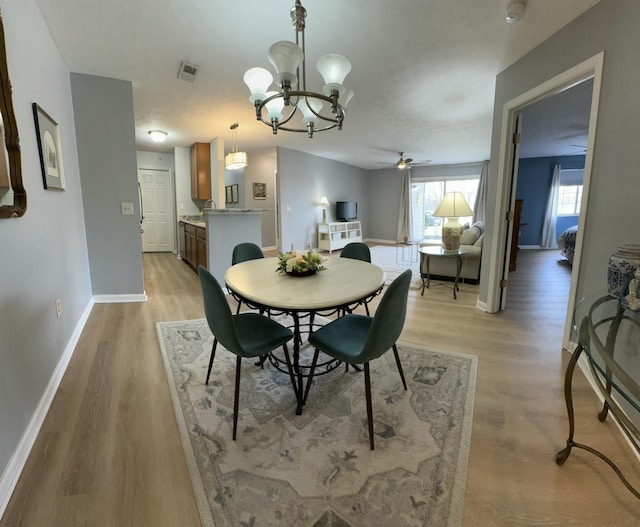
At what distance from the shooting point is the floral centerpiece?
192 centimetres

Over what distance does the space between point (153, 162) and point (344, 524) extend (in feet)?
24.0

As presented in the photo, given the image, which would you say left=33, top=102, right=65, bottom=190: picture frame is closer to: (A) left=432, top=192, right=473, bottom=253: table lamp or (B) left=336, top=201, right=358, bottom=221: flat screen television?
(A) left=432, top=192, right=473, bottom=253: table lamp

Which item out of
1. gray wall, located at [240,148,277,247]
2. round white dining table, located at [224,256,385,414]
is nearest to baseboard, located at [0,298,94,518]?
round white dining table, located at [224,256,385,414]

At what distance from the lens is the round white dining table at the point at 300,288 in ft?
4.77

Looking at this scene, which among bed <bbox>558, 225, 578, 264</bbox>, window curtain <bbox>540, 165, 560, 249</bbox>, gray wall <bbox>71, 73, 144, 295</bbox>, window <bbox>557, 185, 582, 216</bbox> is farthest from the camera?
window <bbox>557, 185, 582, 216</bbox>

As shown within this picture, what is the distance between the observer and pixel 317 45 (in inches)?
95.3

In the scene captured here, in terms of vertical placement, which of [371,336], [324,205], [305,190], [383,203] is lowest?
[371,336]

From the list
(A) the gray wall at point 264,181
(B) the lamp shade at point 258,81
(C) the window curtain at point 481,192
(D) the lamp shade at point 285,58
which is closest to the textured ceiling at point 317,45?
(B) the lamp shade at point 258,81

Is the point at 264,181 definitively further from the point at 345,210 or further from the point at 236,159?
the point at 236,159

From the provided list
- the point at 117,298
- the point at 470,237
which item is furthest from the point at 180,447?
the point at 470,237

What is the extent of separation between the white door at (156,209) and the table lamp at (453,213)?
572 centimetres

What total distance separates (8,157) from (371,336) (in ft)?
6.24

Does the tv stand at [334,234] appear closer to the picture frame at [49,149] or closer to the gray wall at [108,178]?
the gray wall at [108,178]

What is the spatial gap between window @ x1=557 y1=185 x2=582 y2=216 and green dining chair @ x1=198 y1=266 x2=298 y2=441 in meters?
8.93
